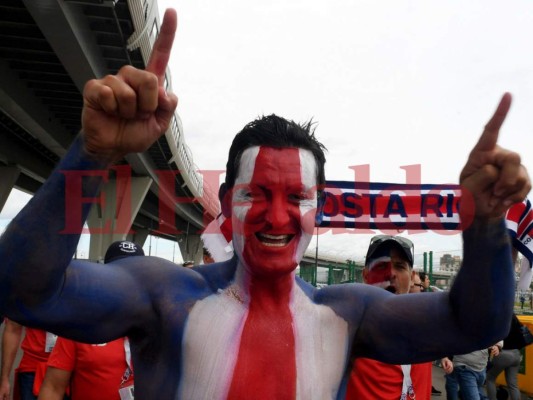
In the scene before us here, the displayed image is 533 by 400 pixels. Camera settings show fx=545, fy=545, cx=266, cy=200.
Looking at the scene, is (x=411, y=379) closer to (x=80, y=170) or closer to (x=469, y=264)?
(x=469, y=264)

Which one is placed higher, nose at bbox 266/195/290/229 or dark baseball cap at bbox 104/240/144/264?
nose at bbox 266/195/290/229

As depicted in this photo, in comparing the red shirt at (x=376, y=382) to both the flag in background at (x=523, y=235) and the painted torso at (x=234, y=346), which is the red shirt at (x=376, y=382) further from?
the painted torso at (x=234, y=346)

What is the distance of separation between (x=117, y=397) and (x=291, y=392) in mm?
1943

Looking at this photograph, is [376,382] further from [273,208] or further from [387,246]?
[273,208]

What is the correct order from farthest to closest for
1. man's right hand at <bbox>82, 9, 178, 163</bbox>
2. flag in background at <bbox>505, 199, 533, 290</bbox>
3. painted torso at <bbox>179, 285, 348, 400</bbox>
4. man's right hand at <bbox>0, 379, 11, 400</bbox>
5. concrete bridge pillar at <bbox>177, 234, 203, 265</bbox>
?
concrete bridge pillar at <bbox>177, 234, 203, 265</bbox>
man's right hand at <bbox>0, 379, 11, 400</bbox>
flag in background at <bbox>505, 199, 533, 290</bbox>
painted torso at <bbox>179, 285, 348, 400</bbox>
man's right hand at <bbox>82, 9, 178, 163</bbox>

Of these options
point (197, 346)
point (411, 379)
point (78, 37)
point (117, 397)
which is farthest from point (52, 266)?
point (78, 37)

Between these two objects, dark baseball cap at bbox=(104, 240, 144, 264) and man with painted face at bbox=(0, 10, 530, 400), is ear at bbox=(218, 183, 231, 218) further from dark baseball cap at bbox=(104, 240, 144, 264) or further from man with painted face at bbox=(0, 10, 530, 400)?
dark baseball cap at bbox=(104, 240, 144, 264)

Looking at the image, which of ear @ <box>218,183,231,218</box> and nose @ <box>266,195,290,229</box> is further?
ear @ <box>218,183,231,218</box>

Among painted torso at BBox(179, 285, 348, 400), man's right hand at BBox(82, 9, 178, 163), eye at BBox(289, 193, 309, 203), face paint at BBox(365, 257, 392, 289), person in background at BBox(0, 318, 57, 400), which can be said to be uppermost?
man's right hand at BBox(82, 9, 178, 163)

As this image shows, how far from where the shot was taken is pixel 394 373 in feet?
11.1

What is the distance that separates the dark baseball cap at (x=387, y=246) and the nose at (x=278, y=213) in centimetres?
189

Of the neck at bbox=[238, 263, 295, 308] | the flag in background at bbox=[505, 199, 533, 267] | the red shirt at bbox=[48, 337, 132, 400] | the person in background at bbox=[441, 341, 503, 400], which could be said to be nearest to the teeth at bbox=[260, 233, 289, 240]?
the neck at bbox=[238, 263, 295, 308]

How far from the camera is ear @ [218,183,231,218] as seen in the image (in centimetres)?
217

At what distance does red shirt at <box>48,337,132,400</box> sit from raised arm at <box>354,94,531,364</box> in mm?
1957
